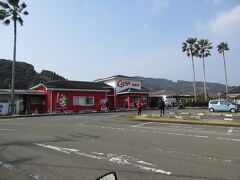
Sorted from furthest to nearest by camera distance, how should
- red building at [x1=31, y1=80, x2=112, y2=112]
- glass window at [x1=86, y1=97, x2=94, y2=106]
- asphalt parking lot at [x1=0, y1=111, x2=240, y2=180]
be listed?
glass window at [x1=86, y1=97, x2=94, y2=106], red building at [x1=31, y1=80, x2=112, y2=112], asphalt parking lot at [x1=0, y1=111, x2=240, y2=180]

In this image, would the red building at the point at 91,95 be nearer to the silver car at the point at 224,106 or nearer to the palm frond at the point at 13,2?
the palm frond at the point at 13,2

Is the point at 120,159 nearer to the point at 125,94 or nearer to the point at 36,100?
the point at 36,100

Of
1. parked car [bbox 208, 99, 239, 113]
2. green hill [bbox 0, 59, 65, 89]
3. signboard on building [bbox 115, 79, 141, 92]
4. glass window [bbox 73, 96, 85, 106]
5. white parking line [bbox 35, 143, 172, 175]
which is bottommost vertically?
white parking line [bbox 35, 143, 172, 175]

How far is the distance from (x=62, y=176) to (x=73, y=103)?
39.6 m

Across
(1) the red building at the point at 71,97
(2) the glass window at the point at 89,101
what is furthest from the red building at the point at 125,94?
(2) the glass window at the point at 89,101

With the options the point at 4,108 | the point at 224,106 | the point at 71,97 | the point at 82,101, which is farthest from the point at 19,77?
the point at 224,106

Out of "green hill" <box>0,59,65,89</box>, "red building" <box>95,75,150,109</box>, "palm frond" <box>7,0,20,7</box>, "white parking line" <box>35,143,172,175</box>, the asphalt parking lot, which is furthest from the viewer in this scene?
"green hill" <box>0,59,65,89</box>

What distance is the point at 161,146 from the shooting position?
10.9 metres

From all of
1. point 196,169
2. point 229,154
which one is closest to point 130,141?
point 229,154

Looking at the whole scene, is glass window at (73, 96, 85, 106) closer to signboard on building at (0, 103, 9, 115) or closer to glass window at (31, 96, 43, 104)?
glass window at (31, 96, 43, 104)

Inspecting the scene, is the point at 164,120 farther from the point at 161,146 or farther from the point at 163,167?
the point at 163,167

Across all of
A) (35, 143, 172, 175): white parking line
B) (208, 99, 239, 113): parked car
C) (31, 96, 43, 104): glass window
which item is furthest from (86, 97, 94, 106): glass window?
(35, 143, 172, 175): white parking line

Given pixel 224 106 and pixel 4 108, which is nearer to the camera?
pixel 4 108

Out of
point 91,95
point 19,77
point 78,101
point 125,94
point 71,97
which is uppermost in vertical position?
point 19,77
